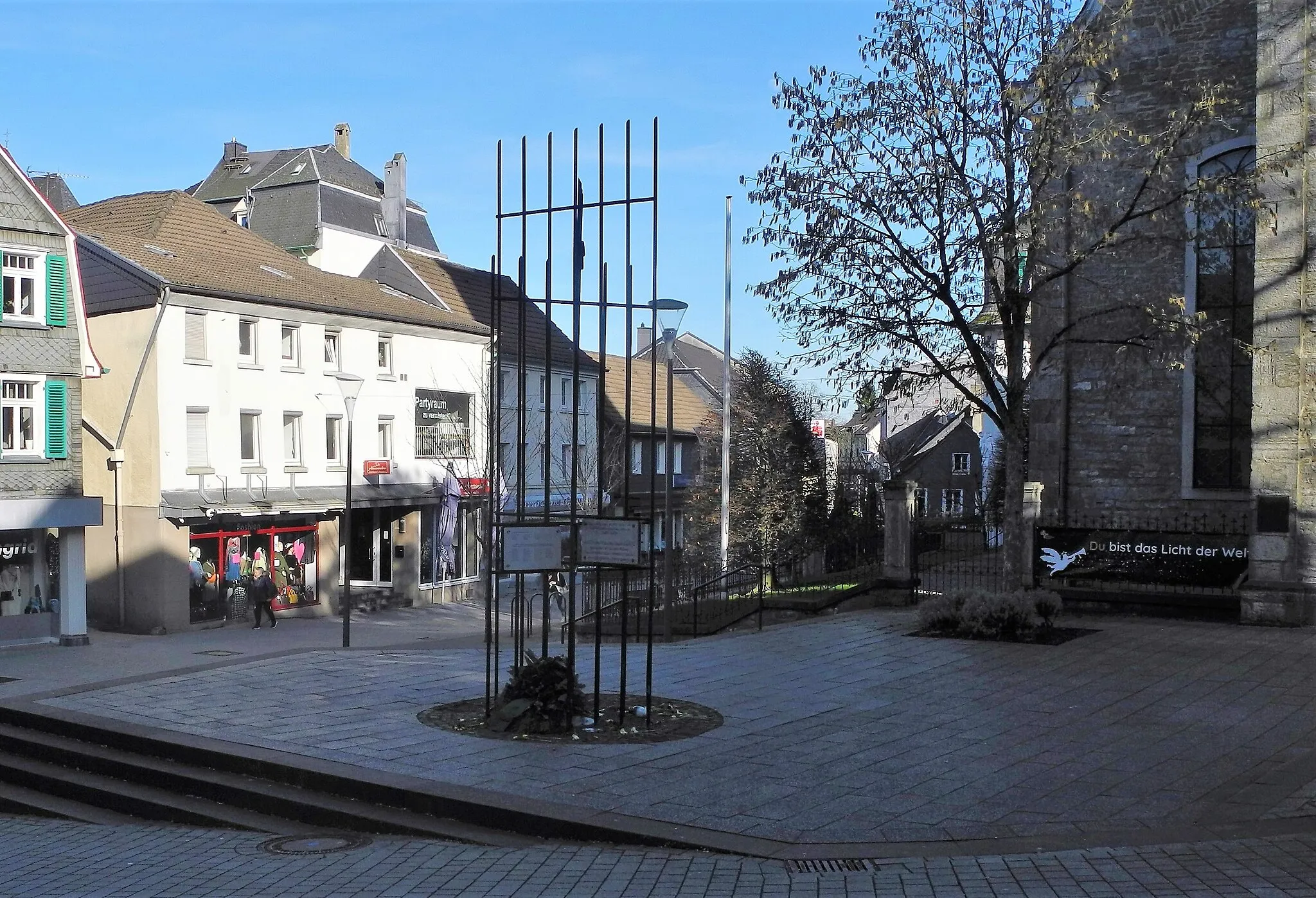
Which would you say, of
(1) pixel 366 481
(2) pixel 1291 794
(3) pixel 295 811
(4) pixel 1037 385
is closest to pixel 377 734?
(3) pixel 295 811

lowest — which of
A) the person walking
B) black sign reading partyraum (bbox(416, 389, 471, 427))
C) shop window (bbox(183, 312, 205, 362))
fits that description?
the person walking

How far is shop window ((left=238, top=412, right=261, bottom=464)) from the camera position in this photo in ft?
108

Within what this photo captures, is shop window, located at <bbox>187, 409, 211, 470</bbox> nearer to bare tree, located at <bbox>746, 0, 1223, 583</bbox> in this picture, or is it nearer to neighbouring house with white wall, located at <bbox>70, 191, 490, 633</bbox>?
neighbouring house with white wall, located at <bbox>70, 191, 490, 633</bbox>

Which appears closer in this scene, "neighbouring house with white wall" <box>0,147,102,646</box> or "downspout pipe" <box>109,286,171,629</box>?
"neighbouring house with white wall" <box>0,147,102,646</box>

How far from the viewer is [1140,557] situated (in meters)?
18.8

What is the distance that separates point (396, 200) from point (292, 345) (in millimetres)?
19272

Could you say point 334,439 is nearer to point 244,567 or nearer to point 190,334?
point 244,567

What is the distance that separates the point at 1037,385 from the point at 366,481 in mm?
21220

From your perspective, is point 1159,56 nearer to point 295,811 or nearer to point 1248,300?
point 1248,300

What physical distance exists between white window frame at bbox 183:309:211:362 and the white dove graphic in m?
21.7

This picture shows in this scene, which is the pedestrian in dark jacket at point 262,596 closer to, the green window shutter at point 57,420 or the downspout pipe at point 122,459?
the downspout pipe at point 122,459

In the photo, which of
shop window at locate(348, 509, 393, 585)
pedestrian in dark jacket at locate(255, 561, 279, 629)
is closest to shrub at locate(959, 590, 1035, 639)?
pedestrian in dark jacket at locate(255, 561, 279, 629)

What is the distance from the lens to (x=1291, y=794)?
799 centimetres

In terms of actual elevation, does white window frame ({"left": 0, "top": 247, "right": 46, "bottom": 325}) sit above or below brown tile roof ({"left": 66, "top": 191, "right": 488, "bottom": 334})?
below
